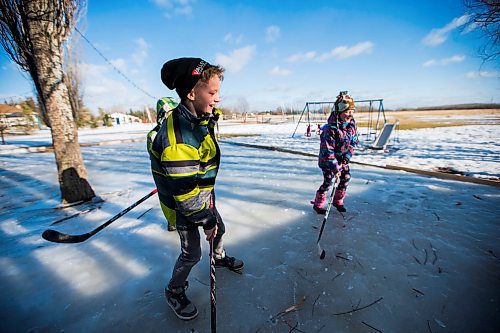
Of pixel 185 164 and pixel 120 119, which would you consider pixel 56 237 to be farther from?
pixel 120 119

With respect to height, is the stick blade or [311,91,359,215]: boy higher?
[311,91,359,215]: boy

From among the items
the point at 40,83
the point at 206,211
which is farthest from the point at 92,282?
the point at 40,83

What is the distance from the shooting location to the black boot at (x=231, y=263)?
7.81 feet

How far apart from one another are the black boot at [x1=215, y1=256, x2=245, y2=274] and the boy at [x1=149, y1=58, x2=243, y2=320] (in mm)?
→ 543

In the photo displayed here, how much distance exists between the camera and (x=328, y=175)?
3.55m

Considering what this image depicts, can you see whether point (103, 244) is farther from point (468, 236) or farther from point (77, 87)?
point (77, 87)

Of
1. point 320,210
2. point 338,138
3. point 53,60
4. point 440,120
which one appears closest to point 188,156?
point 338,138

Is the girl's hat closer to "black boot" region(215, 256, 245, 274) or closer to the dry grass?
"black boot" region(215, 256, 245, 274)

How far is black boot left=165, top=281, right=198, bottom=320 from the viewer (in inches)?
72.1

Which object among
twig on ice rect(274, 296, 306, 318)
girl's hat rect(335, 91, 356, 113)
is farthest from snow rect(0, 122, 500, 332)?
girl's hat rect(335, 91, 356, 113)

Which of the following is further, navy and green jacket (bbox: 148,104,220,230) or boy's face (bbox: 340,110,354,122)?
boy's face (bbox: 340,110,354,122)

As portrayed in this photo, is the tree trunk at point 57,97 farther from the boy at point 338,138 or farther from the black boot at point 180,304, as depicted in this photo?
the boy at point 338,138

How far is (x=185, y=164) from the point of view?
1.53m

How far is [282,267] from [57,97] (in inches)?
180
